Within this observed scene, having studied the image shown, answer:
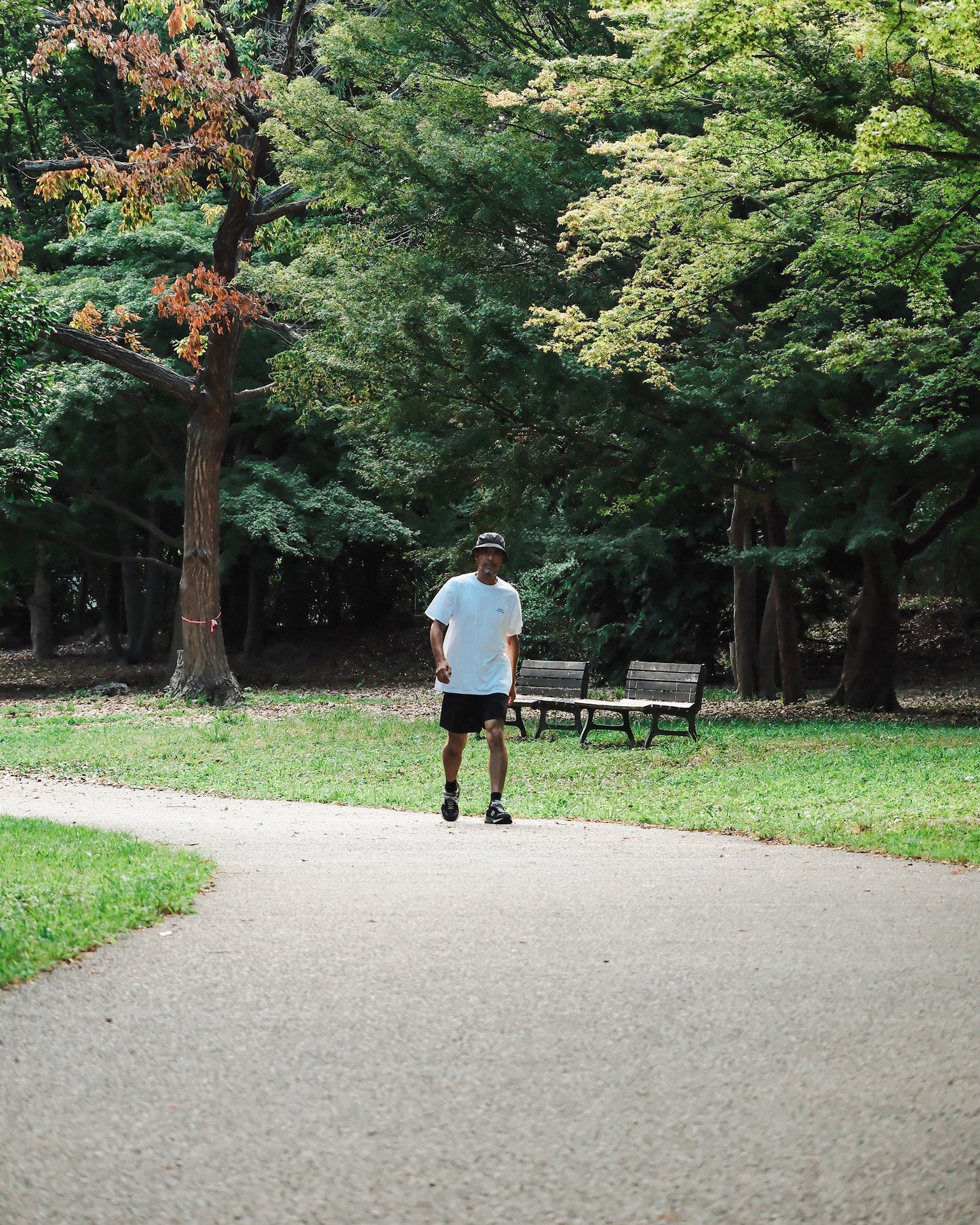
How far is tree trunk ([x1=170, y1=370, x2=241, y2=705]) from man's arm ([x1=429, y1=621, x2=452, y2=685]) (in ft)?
50.1

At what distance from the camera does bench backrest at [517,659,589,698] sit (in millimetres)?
17953

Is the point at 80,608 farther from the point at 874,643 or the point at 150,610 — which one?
the point at 874,643

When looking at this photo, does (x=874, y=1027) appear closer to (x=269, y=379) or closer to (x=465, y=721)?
(x=465, y=721)

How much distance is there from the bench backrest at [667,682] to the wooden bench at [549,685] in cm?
72

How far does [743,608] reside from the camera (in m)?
24.8

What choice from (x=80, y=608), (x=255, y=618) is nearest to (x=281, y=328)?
(x=255, y=618)

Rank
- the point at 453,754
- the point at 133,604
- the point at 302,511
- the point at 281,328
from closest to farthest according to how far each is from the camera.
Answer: the point at 453,754, the point at 281,328, the point at 302,511, the point at 133,604

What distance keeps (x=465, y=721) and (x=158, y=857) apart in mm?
2590

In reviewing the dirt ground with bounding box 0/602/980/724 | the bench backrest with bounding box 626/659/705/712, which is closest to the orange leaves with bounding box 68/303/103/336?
the dirt ground with bounding box 0/602/980/724

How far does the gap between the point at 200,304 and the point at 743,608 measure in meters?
11.0

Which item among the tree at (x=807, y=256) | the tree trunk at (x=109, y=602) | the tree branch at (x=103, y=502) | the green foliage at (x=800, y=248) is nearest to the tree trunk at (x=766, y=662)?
the tree at (x=807, y=256)

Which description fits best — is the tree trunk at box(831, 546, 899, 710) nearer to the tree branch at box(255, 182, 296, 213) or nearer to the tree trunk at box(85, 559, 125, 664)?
the tree branch at box(255, 182, 296, 213)

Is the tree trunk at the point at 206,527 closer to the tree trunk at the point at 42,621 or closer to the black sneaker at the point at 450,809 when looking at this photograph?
the black sneaker at the point at 450,809

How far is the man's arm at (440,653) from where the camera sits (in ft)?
30.7
